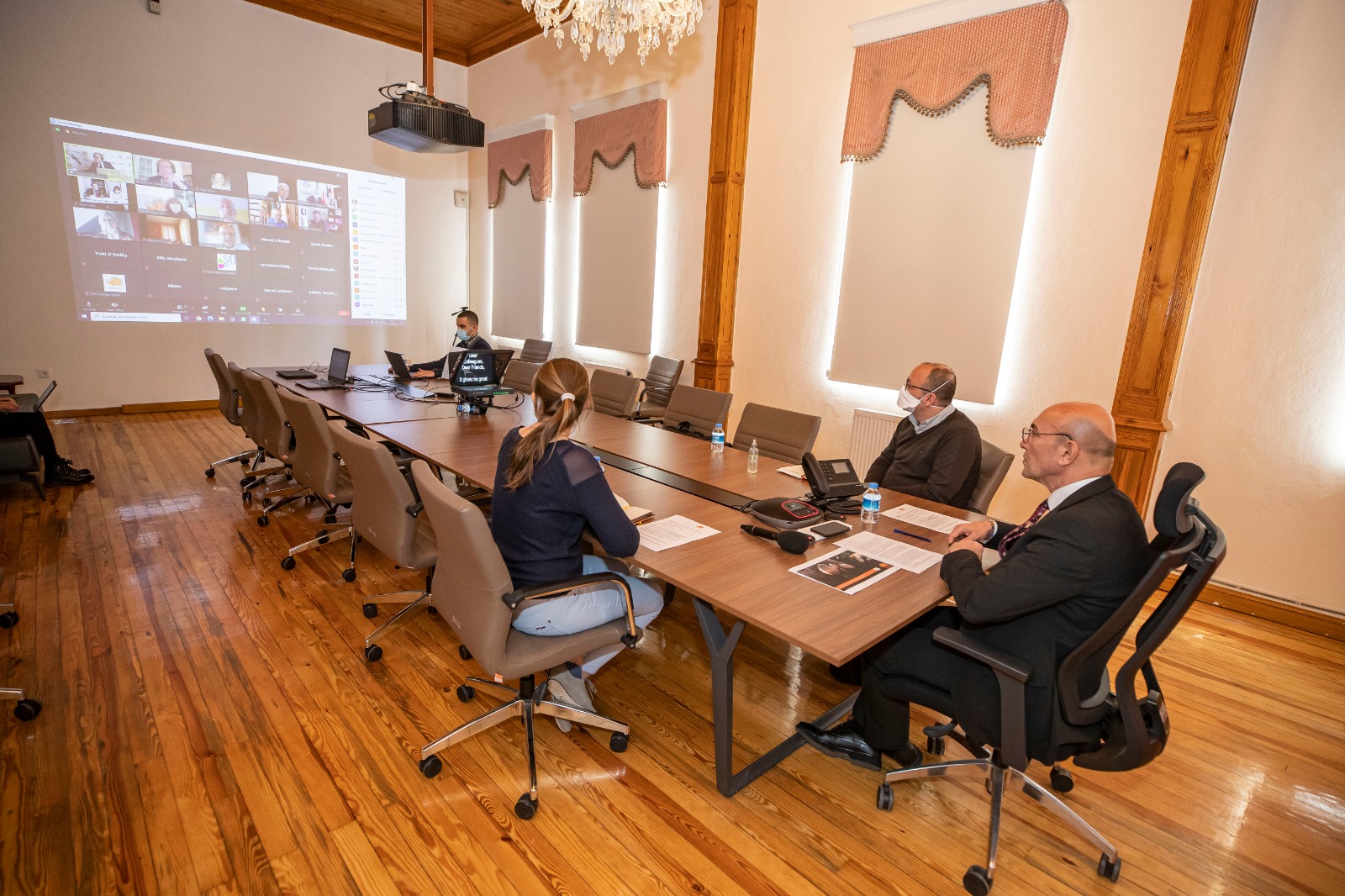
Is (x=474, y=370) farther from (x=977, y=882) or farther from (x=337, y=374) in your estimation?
(x=977, y=882)

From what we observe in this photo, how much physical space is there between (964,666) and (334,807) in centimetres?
195

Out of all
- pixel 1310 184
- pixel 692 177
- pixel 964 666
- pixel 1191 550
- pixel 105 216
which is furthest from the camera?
pixel 105 216

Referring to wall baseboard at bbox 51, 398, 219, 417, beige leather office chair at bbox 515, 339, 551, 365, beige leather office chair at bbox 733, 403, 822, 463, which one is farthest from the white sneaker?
wall baseboard at bbox 51, 398, 219, 417

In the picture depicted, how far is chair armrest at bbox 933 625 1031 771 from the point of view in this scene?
1.69 metres

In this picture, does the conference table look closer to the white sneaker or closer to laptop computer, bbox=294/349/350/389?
the white sneaker

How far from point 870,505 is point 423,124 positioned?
3498 millimetres

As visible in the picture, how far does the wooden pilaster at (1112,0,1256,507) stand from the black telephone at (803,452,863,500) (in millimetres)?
2069

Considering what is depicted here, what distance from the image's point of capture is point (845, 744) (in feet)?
7.29

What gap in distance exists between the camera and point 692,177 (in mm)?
6129

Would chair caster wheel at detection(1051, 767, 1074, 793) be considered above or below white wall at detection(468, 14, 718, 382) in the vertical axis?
below

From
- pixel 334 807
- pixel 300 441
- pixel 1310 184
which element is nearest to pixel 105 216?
pixel 300 441

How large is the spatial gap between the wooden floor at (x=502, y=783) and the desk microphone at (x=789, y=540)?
80 centimetres

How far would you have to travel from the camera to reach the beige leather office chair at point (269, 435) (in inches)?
158

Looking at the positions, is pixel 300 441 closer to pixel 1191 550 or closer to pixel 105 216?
pixel 1191 550
